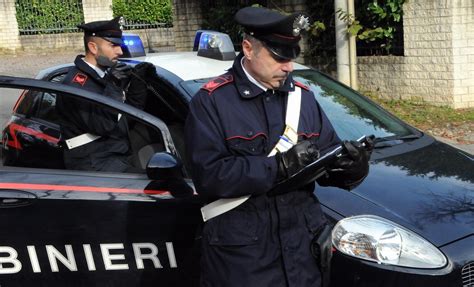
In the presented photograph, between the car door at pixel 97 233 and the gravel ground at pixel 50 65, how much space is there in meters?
5.27

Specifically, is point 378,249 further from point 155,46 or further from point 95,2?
point 95,2

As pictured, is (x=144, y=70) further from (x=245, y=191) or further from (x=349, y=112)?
(x=245, y=191)

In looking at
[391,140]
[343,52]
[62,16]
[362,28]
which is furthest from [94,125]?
[62,16]

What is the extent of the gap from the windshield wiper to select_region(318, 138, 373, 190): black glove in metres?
1.43

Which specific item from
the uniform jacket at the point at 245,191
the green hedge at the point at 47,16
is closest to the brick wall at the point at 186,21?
the green hedge at the point at 47,16

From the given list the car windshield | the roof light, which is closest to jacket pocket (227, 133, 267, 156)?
the car windshield

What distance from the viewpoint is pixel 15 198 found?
288cm

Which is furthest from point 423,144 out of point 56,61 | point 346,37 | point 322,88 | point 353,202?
point 56,61

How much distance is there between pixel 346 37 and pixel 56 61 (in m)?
11.7

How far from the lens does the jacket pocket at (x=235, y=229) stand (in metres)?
2.23

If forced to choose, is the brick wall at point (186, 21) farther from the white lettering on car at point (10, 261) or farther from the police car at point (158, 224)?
the white lettering on car at point (10, 261)

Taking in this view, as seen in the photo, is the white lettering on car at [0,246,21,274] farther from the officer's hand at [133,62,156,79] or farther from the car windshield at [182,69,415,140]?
the officer's hand at [133,62,156,79]

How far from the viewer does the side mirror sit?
2.77m

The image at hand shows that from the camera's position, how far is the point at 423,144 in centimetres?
387
